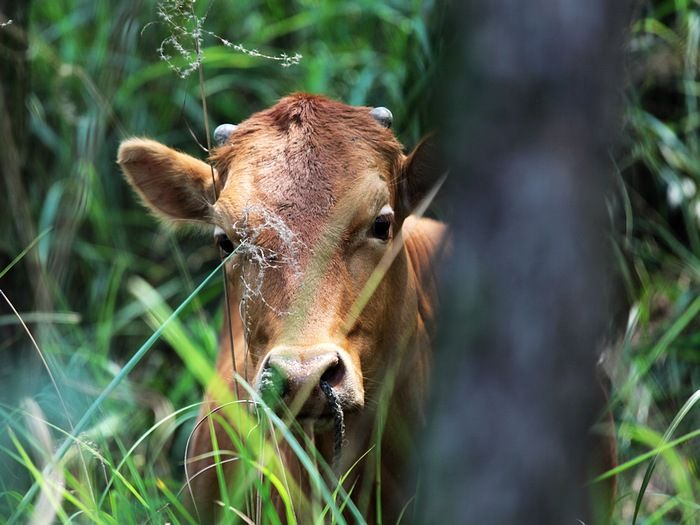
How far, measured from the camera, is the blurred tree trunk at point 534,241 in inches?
57.0

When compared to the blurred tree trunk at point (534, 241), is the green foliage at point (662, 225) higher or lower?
lower

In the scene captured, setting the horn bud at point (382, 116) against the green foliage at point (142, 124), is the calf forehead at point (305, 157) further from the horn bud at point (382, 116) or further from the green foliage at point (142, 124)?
the green foliage at point (142, 124)

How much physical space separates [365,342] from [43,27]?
4188 millimetres

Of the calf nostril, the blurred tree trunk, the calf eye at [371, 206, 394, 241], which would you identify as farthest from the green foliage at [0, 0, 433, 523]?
the blurred tree trunk

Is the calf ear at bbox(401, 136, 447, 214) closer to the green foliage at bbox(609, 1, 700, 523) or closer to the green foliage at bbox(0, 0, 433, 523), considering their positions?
the green foliage at bbox(0, 0, 433, 523)

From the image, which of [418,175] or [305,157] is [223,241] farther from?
[418,175]

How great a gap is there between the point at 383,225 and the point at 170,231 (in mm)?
1306

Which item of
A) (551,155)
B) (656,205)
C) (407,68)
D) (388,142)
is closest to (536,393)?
(551,155)

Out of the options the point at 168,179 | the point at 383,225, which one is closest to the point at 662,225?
the point at 383,225

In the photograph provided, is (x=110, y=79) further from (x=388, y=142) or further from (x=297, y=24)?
(x=388, y=142)

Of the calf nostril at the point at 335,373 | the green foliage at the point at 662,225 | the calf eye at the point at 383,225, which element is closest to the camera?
the calf nostril at the point at 335,373

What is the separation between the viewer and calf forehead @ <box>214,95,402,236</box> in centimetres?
352

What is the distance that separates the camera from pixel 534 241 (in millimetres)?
1466

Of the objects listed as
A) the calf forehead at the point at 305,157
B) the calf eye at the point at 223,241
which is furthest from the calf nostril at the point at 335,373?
the calf eye at the point at 223,241
